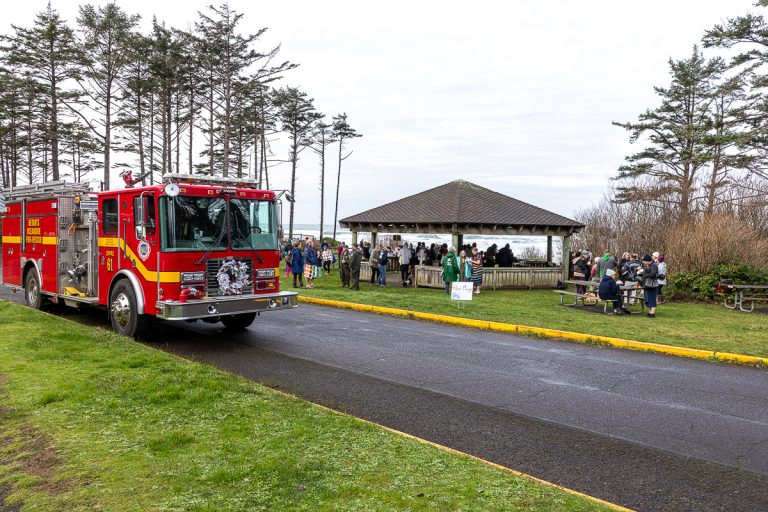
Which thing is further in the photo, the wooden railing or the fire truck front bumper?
the wooden railing

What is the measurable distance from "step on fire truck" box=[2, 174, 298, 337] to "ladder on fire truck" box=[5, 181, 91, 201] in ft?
0.12

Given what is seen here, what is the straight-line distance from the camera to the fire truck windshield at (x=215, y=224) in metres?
9.35

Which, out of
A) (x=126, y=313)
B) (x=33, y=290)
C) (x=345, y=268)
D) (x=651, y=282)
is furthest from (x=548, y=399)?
(x=345, y=268)

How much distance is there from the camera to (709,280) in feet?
63.1

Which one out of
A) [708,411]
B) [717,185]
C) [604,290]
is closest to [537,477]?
[708,411]

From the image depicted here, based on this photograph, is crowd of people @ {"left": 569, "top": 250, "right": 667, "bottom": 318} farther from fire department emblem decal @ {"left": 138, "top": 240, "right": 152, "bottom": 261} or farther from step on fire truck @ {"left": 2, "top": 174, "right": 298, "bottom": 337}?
fire department emblem decal @ {"left": 138, "top": 240, "right": 152, "bottom": 261}

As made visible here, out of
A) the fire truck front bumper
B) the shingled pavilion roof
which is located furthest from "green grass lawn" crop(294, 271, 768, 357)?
the fire truck front bumper

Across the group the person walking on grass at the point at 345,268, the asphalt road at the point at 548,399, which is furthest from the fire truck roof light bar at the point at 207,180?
the person walking on grass at the point at 345,268

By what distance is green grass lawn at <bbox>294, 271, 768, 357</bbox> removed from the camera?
1123 centimetres

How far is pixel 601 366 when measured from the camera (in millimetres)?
9023

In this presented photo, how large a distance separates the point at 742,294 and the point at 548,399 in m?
13.9

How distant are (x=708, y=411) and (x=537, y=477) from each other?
327cm

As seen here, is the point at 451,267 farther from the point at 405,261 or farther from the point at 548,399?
the point at 548,399

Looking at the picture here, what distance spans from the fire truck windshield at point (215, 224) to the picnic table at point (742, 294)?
14.0m
